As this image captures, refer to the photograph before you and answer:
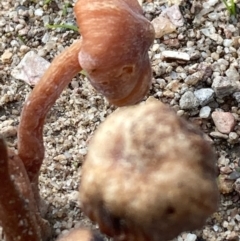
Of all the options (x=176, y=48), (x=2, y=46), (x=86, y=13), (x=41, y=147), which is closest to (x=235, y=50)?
(x=176, y=48)

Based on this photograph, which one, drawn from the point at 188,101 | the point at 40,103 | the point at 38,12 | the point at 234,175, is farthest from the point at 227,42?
the point at 40,103

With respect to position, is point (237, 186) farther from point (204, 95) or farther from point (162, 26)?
point (162, 26)

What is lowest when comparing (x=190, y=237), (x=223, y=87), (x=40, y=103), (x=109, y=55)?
(x=190, y=237)

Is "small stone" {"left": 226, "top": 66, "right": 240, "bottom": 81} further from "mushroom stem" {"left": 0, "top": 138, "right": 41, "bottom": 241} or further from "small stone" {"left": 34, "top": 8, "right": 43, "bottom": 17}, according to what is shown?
"mushroom stem" {"left": 0, "top": 138, "right": 41, "bottom": 241}

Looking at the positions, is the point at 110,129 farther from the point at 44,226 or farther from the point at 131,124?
the point at 44,226

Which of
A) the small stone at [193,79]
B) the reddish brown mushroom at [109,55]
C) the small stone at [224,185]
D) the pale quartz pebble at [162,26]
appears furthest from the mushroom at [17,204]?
the pale quartz pebble at [162,26]

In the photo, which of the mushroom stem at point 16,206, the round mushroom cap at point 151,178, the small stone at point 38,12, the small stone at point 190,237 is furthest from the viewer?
the small stone at point 38,12

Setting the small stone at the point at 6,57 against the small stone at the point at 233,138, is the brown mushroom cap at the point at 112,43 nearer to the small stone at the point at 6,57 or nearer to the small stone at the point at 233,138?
the small stone at the point at 233,138
